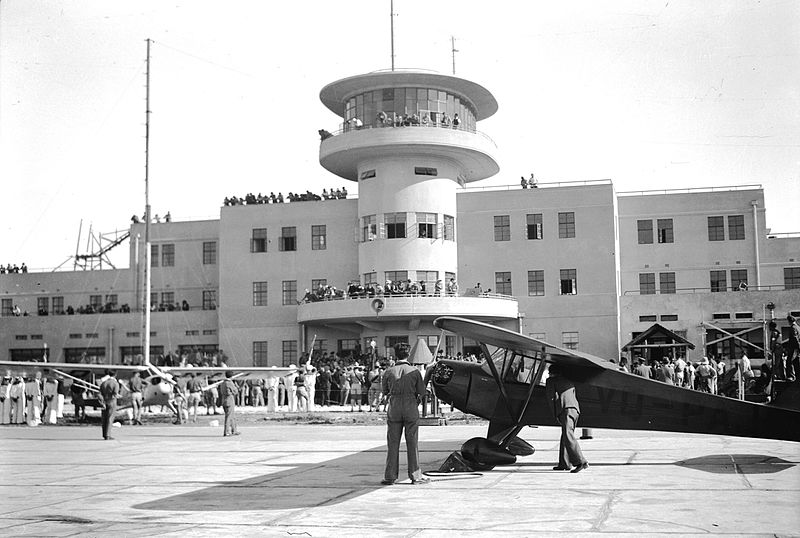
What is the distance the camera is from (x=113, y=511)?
11.0 metres

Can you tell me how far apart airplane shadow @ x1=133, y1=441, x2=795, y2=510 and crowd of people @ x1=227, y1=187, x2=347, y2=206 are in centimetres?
3753

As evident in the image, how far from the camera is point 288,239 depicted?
176 feet

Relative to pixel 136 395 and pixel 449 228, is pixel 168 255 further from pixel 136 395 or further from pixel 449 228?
pixel 136 395

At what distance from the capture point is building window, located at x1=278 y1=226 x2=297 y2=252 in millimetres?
53531

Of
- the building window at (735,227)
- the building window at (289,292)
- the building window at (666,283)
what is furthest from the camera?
the building window at (289,292)

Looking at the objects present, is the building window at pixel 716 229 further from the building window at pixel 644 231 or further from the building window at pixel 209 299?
the building window at pixel 209 299

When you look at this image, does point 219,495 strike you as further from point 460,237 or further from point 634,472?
point 460,237

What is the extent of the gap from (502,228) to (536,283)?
3.83 m

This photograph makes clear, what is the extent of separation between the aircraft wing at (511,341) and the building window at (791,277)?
43.5m

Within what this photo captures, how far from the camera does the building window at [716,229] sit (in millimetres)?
52625

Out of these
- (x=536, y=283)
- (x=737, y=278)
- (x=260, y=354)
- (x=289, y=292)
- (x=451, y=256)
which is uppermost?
(x=451, y=256)

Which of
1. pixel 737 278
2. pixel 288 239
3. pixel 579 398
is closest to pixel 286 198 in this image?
pixel 288 239

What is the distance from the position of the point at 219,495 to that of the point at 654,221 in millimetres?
45515

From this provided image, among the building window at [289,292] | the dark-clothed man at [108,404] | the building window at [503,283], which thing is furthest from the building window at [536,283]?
the dark-clothed man at [108,404]
